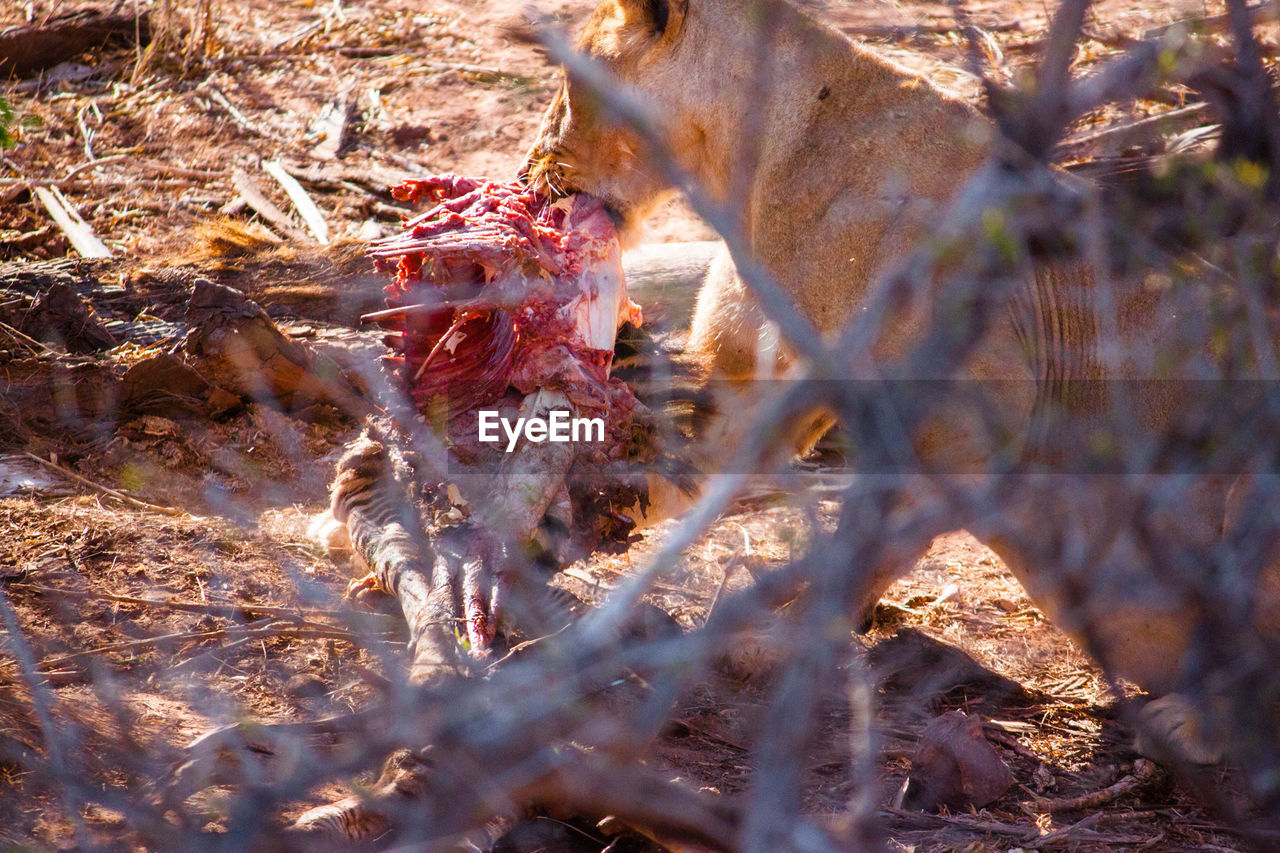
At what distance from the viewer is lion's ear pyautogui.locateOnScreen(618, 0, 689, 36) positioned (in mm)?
3496

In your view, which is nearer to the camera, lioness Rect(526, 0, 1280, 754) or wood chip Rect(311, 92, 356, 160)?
lioness Rect(526, 0, 1280, 754)

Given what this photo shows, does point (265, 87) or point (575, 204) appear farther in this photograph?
point (265, 87)

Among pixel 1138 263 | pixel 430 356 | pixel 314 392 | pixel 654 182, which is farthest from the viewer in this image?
pixel 314 392

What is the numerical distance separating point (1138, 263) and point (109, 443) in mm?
3545

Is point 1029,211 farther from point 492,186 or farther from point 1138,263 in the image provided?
point 492,186

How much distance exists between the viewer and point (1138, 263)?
2553mm

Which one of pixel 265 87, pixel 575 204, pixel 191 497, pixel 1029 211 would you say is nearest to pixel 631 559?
pixel 575 204

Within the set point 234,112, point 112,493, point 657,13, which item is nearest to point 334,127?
point 234,112

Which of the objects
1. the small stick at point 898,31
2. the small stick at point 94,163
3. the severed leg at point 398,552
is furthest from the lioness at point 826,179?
the small stick at point 94,163

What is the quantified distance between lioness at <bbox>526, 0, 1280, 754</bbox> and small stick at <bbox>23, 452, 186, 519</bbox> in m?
1.73

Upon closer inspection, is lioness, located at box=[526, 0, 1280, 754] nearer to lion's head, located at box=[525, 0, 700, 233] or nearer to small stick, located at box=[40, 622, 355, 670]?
lion's head, located at box=[525, 0, 700, 233]

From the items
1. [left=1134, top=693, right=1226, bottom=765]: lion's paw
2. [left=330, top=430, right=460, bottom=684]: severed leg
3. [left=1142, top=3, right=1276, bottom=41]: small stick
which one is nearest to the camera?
[left=1142, top=3, right=1276, bottom=41]: small stick

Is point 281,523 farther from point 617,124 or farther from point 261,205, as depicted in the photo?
point 261,205

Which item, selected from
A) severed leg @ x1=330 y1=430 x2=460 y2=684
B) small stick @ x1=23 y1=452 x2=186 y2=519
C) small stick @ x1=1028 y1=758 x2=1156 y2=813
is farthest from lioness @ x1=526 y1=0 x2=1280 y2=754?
small stick @ x1=23 y1=452 x2=186 y2=519
